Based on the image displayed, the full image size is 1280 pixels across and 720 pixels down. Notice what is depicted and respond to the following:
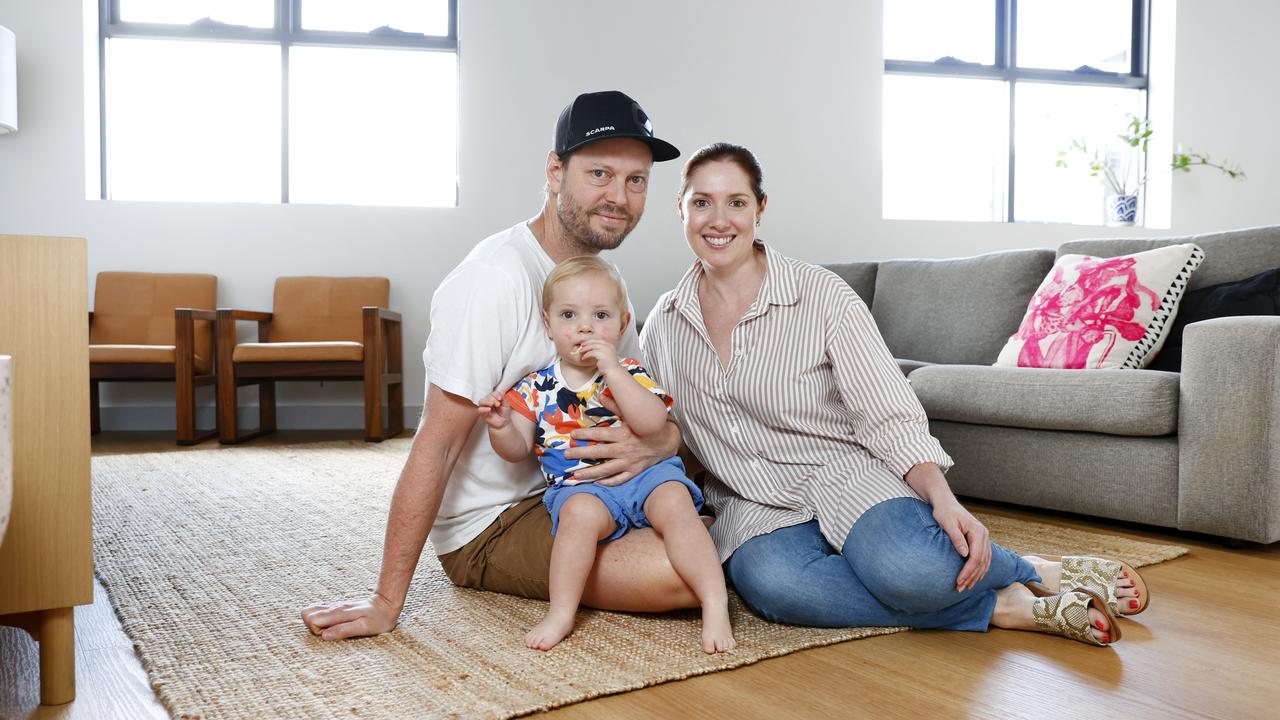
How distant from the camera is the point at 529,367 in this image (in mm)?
1571

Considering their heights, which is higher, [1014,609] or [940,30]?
[940,30]

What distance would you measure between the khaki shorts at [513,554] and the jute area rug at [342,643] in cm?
3

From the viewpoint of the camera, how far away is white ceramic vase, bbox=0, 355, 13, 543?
2.81 ft

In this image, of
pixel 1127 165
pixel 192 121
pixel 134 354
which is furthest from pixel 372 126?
pixel 1127 165

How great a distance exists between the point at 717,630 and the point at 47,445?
3.09 feet

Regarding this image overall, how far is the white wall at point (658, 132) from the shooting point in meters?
4.51

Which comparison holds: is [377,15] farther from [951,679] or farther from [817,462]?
[951,679]

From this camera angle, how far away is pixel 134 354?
3.90 meters

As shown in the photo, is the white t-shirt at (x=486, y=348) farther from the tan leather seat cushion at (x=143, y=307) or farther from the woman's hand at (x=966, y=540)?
the tan leather seat cushion at (x=143, y=307)

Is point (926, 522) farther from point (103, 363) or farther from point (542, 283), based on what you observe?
point (103, 363)

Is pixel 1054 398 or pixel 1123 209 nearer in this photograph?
pixel 1054 398

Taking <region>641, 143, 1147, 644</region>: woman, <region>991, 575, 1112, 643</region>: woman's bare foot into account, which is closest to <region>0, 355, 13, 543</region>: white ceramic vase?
<region>641, 143, 1147, 644</region>: woman

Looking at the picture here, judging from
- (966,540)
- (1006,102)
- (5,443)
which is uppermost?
(1006,102)

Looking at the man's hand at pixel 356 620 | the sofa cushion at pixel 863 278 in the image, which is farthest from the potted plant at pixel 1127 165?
the man's hand at pixel 356 620
